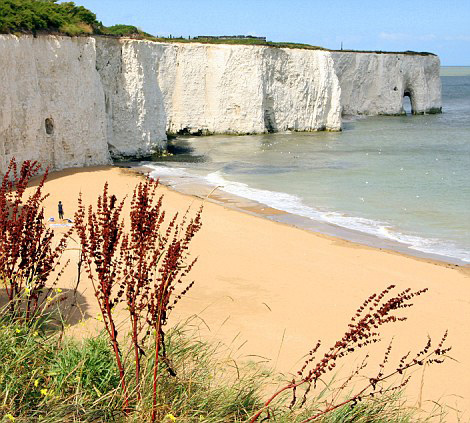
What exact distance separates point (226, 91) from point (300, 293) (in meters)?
29.0

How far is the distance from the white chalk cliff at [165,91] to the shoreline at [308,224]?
4151 mm

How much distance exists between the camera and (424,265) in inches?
541

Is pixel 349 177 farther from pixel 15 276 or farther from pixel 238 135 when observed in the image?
pixel 15 276

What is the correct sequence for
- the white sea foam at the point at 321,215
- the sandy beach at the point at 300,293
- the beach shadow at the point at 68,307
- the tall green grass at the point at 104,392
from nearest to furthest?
the tall green grass at the point at 104,392, the beach shadow at the point at 68,307, the sandy beach at the point at 300,293, the white sea foam at the point at 321,215

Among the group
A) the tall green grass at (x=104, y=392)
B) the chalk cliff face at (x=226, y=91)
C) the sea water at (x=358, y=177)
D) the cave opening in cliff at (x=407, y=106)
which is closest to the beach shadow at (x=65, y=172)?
the sea water at (x=358, y=177)

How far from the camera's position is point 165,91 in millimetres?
37156

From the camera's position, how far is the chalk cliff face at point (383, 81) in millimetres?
55875

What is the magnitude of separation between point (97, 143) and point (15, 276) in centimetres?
1915

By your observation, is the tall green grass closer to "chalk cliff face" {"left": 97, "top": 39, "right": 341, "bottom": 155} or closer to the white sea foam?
the white sea foam

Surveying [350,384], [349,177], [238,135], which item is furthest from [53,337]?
[238,135]

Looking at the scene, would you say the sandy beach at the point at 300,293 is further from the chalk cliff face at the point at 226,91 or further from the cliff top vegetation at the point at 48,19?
the chalk cliff face at the point at 226,91

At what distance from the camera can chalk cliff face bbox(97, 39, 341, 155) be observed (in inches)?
1118

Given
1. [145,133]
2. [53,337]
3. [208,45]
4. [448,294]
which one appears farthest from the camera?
[208,45]

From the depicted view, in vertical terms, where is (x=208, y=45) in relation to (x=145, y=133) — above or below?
above
